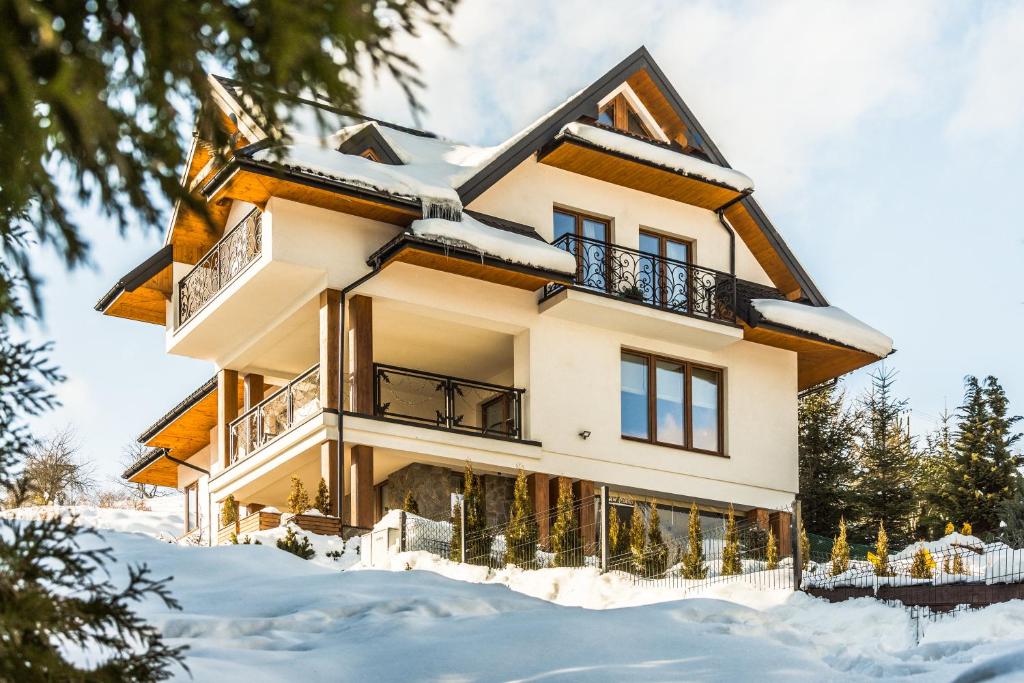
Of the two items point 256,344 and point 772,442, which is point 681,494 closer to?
point 772,442

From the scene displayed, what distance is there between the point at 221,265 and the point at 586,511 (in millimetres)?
6644

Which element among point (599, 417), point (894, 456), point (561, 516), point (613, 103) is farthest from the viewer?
point (894, 456)

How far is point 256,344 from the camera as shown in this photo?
826 inches

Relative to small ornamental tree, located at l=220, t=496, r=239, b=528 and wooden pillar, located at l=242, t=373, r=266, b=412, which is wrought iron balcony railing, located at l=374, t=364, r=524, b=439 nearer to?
wooden pillar, located at l=242, t=373, r=266, b=412

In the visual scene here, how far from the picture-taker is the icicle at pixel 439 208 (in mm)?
18438

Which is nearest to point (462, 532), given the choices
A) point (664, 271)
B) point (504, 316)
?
point (504, 316)

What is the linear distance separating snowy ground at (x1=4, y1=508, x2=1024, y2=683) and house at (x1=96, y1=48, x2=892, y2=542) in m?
5.81

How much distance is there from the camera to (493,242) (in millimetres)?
18312

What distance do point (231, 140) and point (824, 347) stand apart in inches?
677

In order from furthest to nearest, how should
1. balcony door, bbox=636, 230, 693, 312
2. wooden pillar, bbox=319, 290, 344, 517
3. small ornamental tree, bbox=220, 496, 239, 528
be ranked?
balcony door, bbox=636, 230, 693, 312 → small ornamental tree, bbox=220, 496, 239, 528 → wooden pillar, bbox=319, 290, 344, 517

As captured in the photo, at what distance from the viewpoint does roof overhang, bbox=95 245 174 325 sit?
21266 mm

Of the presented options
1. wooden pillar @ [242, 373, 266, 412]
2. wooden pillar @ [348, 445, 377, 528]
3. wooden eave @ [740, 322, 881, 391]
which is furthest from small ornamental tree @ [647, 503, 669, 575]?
wooden pillar @ [242, 373, 266, 412]

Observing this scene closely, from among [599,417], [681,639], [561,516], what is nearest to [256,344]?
[599,417]

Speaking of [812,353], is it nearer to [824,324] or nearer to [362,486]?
[824,324]
